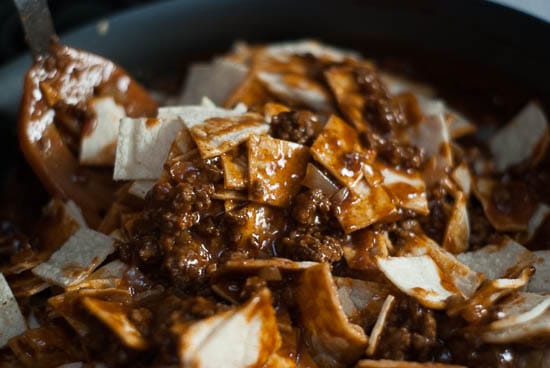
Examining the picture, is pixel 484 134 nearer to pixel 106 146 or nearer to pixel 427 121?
pixel 427 121

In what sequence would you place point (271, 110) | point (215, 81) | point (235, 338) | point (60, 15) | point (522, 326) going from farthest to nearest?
point (60, 15) → point (215, 81) → point (271, 110) → point (522, 326) → point (235, 338)

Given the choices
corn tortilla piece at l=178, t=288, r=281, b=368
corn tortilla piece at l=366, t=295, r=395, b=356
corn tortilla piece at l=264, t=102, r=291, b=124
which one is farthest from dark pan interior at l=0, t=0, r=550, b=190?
corn tortilla piece at l=178, t=288, r=281, b=368

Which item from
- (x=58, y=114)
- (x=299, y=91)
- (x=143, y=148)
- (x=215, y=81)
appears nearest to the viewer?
(x=143, y=148)

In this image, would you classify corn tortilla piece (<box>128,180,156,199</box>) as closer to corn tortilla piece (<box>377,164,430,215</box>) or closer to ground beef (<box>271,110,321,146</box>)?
ground beef (<box>271,110,321,146</box>)

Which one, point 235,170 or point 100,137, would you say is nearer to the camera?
point 235,170

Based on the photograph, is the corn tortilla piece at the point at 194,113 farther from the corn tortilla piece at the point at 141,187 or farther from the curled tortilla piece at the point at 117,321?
the curled tortilla piece at the point at 117,321

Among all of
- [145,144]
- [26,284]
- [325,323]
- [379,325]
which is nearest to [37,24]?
[145,144]

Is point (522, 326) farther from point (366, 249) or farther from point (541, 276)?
point (366, 249)

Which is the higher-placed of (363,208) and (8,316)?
(363,208)

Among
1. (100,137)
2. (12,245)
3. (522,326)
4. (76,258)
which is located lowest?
(12,245)
